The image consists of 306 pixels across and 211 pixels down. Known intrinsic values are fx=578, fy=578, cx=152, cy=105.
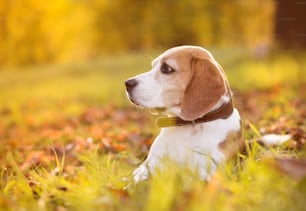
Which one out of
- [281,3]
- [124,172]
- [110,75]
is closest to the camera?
[124,172]

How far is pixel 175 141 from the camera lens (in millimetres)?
3893

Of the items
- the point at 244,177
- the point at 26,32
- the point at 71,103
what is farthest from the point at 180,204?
the point at 26,32

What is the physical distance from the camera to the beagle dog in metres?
3.77

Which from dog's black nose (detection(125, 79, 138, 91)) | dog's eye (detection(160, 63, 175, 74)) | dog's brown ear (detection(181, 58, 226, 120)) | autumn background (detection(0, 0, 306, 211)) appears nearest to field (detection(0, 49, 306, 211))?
autumn background (detection(0, 0, 306, 211))

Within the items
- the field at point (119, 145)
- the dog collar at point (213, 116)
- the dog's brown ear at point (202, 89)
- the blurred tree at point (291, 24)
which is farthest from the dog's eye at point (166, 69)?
the blurred tree at point (291, 24)

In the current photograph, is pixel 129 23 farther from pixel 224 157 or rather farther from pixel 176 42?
pixel 224 157

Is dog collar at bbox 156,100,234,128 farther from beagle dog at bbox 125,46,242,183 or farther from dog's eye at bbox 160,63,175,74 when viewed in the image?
dog's eye at bbox 160,63,175,74

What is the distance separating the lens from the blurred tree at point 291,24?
42.0 ft

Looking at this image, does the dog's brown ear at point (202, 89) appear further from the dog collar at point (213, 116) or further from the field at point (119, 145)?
the field at point (119, 145)

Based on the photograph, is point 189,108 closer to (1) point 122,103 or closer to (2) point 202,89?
(2) point 202,89

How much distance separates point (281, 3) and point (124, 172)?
32.4 ft

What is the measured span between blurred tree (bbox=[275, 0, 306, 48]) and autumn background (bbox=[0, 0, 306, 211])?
0.08 feet

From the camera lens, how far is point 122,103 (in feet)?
34.8

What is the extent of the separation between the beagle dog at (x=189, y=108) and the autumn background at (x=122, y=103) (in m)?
0.17
